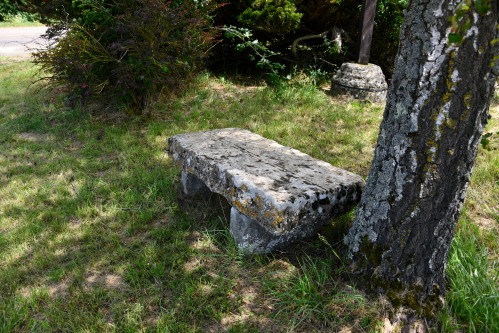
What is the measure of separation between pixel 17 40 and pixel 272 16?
32.9 feet

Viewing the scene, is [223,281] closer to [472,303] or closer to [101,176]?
[472,303]

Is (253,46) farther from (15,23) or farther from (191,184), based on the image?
(15,23)

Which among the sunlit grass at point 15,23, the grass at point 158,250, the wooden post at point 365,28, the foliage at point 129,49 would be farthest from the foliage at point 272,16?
the sunlit grass at point 15,23

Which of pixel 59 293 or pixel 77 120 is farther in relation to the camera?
pixel 77 120

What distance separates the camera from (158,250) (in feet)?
9.35

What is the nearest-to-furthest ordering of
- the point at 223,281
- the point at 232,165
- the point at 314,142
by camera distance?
1. the point at 223,281
2. the point at 232,165
3. the point at 314,142

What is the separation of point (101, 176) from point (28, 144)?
1494 millimetres

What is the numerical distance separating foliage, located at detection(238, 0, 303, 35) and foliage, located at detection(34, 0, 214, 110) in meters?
0.74

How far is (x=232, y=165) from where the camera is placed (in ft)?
9.28

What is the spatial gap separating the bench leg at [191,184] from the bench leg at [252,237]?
2.56 ft

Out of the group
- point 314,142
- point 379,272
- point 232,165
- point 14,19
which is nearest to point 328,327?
point 379,272

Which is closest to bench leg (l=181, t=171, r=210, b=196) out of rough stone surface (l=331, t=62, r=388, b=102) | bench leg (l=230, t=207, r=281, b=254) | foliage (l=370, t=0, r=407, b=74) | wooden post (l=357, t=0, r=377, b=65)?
bench leg (l=230, t=207, r=281, b=254)

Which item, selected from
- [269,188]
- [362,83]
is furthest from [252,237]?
[362,83]

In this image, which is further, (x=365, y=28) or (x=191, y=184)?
(x=365, y=28)
